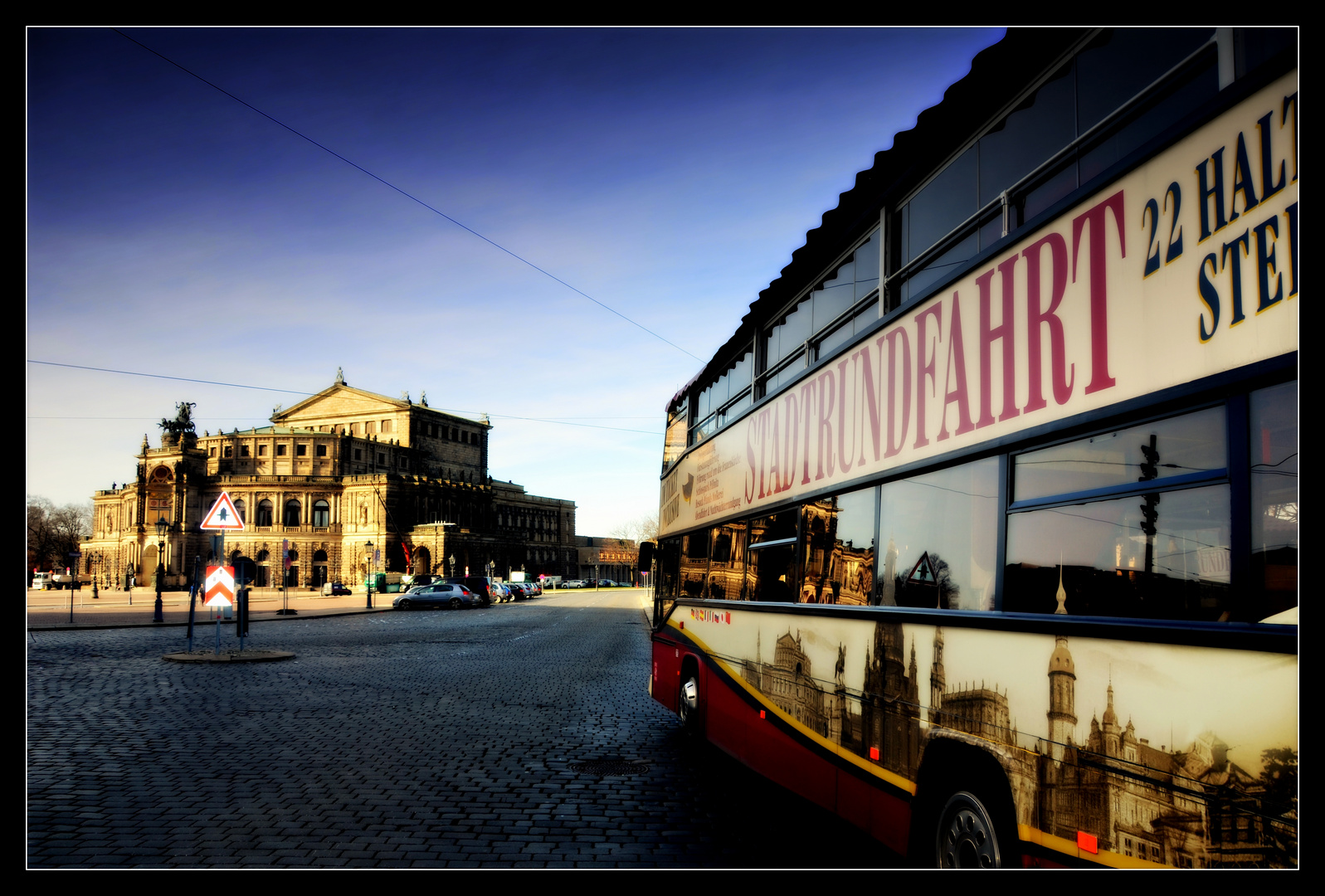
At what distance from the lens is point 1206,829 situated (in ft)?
8.22

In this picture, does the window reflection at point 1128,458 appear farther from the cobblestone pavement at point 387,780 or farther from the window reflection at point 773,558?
the cobblestone pavement at point 387,780

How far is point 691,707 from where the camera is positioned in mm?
8859

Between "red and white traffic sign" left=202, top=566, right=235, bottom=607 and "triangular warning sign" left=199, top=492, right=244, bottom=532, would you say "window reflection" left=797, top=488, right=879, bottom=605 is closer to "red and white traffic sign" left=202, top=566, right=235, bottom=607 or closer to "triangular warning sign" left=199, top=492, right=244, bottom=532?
"triangular warning sign" left=199, top=492, right=244, bottom=532

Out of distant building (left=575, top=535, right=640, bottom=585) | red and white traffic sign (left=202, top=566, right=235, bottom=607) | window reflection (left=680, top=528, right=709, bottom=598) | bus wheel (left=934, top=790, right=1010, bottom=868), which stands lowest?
distant building (left=575, top=535, right=640, bottom=585)

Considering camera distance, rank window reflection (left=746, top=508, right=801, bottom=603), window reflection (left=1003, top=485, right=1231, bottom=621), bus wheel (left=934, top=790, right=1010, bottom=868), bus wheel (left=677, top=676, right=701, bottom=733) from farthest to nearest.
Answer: bus wheel (left=677, top=676, right=701, bottom=733) → window reflection (left=746, top=508, right=801, bottom=603) → bus wheel (left=934, top=790, right=1010, bottom=868) → window reflection (left=1003, top=485, right=1231, bottom=621)

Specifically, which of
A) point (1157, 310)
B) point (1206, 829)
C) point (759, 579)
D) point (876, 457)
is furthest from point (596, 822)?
point (1157, 310)

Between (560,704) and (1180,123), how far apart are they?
1035 centimetres

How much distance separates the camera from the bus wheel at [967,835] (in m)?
3.50

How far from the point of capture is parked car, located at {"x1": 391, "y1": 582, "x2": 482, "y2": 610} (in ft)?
157

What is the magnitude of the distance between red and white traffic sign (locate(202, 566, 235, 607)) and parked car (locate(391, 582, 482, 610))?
→ 30345 mm

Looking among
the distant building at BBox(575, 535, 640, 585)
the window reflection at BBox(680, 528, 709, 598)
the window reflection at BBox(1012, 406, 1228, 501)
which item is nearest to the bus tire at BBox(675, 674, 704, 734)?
the window reflection at BBox(680, 528, 709, 598)

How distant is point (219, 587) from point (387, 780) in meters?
11.8

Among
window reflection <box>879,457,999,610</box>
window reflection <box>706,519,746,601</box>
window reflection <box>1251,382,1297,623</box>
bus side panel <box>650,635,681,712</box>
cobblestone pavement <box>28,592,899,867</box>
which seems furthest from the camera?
bus side panel <box>650,635,681,712</box>
